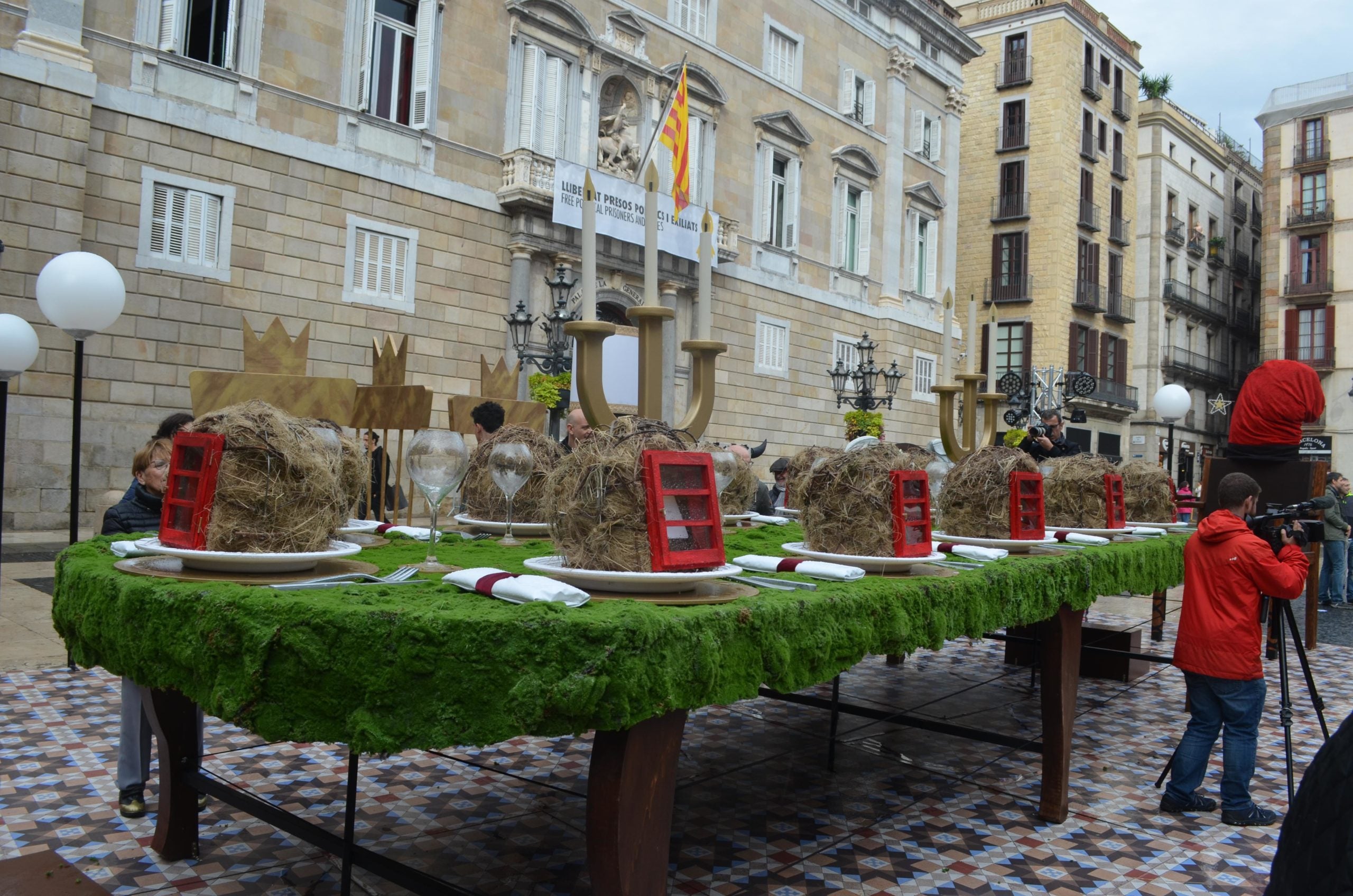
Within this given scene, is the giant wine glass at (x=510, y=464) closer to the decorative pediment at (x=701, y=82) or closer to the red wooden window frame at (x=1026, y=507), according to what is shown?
the red wooden window frame at (x=1026, y=507)

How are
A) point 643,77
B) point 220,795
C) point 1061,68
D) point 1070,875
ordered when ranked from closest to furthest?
point 220,795 < point 1070,875 < point 643,77 < point 1061,68

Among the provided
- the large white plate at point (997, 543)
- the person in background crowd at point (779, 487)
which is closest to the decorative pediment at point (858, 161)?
the person in background crowd at point (779, 487)

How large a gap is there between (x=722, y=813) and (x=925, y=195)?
24071 millimetres

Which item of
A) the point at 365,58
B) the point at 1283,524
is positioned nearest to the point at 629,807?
the point at 1283,524

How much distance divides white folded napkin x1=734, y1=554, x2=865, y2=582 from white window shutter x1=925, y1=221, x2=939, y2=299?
81.2ft

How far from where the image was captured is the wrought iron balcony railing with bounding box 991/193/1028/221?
112 ft

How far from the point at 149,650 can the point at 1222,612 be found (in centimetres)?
411

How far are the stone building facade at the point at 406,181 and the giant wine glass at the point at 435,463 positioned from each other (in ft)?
35.8

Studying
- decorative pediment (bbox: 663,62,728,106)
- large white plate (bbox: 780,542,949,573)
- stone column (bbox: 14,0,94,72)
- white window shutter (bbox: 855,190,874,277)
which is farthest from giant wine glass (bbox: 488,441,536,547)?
white window shutter (bbox: 855,190,874,277)

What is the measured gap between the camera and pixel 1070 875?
3.32 metres

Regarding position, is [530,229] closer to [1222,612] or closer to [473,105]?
[473,105]

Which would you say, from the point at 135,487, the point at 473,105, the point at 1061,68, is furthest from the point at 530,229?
the point at 1061,68

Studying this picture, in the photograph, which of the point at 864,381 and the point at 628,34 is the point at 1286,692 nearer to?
the point at 864,381

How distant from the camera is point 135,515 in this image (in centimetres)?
415
